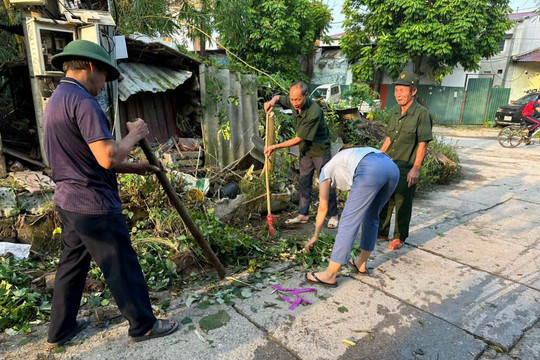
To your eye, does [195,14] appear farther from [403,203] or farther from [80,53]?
[80,53]

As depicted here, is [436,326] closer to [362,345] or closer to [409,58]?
[362,345]

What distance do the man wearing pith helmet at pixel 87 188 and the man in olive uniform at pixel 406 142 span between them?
9.07 feet

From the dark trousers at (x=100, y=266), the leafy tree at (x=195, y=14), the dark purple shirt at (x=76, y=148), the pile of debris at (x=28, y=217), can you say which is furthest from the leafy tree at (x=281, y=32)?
the dark trousers at (x=100, y=266)

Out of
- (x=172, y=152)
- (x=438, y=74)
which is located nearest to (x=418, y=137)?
(x=172, y=152)

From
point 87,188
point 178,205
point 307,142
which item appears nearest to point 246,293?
point 178,205

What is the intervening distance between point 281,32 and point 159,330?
56.7 ft

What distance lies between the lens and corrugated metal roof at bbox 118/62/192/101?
498cm

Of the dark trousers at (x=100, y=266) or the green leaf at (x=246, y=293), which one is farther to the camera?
the green leaf at (x=246, y=293)

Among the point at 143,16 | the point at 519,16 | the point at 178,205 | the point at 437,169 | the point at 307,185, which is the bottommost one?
the point at 437,169

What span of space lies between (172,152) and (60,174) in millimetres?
3520

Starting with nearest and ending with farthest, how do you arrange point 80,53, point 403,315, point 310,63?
1. point 80,53
2. point 403,315
3. point 310,63

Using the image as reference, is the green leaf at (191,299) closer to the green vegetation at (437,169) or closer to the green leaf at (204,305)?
the green leaf at (204,305)

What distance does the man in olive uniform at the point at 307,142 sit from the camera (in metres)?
4.34

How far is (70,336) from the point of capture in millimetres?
2385
